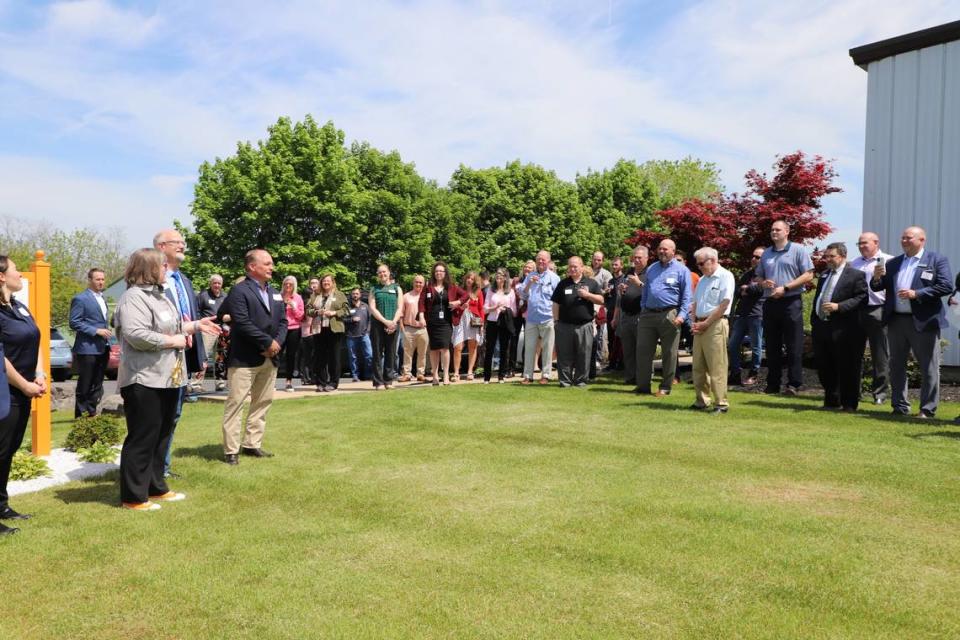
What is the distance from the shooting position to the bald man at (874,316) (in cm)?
912

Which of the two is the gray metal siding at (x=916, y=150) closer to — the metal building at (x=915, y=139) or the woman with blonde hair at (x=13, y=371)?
the metal building at (x=915, y=139)

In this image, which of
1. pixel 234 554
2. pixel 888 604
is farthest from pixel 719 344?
pixel 234 554

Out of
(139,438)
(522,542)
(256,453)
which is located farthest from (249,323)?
(522,542)

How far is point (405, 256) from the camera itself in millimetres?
43094

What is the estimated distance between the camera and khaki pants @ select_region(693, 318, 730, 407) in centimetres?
857

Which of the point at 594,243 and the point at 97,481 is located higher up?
the point at 594,243

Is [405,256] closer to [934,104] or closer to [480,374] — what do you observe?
→ [480,374]

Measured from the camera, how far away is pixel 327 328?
12.0 m

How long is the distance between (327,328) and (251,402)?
5.12 m

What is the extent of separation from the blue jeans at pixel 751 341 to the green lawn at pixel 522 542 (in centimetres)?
364

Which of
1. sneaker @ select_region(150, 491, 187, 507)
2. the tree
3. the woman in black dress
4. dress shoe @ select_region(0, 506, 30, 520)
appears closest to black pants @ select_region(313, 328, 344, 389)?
the woman in black dress

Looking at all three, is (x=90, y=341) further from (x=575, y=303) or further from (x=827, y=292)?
(x=827, y=292)

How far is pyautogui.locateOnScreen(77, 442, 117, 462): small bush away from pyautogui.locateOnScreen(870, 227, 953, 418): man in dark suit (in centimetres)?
832

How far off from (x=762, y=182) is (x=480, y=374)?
23.8 ft
